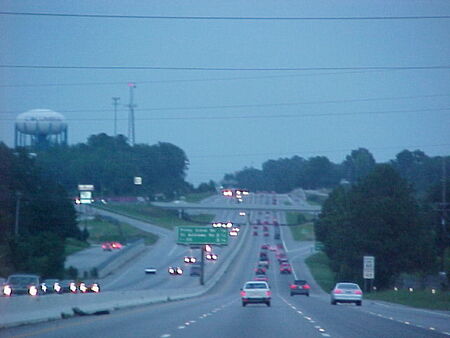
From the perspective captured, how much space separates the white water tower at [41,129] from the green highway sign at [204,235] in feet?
115

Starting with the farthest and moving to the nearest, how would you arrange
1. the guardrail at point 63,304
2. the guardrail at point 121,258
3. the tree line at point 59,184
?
the guardrail at point 121,258, the tree line at point 59,184, the guardrail at point 63,304

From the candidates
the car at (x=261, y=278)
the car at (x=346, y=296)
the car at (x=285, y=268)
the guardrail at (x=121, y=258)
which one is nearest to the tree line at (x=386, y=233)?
the car at (x=261, y=278)

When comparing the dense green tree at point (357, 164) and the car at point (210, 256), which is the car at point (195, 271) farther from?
the dense green tree at point (357, 164)

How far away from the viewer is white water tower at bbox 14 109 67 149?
11400cm

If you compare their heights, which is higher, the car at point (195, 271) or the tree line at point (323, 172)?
the tree line at point (323, 172)

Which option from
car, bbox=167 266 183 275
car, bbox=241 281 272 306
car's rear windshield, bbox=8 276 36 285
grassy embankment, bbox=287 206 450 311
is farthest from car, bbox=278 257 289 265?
car's rear windshield, bbox=8 276 36 285

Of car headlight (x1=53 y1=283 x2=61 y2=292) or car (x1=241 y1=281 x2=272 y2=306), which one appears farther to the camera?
car headlight (x1=53 y1=283 x2=61 y2=292)

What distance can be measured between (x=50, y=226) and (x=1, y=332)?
71.6 metres

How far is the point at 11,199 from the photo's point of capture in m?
86.5

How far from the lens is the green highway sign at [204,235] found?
8412 centimetres

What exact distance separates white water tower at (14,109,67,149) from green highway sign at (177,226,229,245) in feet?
115

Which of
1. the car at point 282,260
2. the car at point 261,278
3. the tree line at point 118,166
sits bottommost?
the car at point 261,278

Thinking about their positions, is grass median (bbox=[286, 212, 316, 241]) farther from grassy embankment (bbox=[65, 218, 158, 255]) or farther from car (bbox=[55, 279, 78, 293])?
car (bbox=[55, 279, 78, 293])

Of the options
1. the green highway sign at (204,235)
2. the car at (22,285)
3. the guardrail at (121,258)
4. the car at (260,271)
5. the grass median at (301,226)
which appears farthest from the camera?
the grass median at (301,226)
